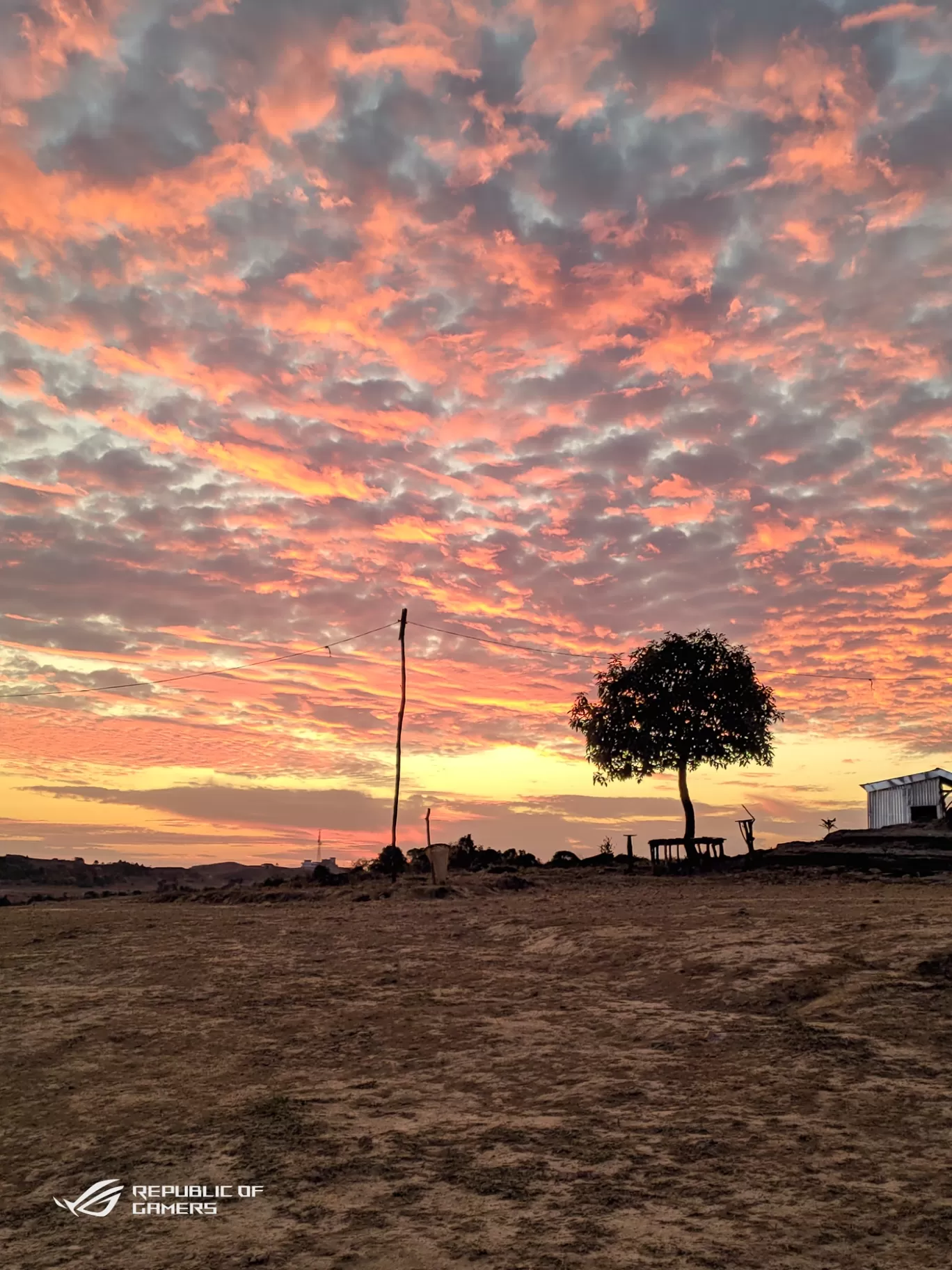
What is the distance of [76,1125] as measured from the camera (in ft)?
24.5

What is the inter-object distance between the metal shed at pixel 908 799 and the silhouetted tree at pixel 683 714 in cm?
858

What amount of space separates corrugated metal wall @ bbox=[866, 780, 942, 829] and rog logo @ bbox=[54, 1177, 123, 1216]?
45.7 metres

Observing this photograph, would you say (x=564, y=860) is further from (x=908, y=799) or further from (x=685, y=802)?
(x=908, y=799)

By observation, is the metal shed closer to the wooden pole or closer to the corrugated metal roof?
the corrugated metal roof

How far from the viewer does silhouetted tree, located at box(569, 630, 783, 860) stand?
4525 centimetres

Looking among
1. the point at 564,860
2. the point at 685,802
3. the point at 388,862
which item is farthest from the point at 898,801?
the point at 388,862

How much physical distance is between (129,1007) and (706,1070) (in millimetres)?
7581

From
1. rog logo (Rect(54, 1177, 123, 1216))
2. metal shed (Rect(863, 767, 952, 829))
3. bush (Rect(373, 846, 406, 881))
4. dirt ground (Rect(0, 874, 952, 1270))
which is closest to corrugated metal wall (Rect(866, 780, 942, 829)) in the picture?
metal shed (Rect(863, 767, 952, 829))

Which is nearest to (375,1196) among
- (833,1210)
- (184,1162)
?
(184,1162)

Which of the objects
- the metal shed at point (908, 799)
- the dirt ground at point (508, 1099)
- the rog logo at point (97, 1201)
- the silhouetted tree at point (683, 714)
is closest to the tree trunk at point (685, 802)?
the silhouetted tree at point (683, 714)

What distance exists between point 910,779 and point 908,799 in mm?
1095

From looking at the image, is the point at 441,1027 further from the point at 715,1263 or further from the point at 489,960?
the point at 715,1263

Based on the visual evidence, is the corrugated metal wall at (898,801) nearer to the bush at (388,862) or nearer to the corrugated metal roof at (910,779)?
the corrugated metal roof at (910,779)

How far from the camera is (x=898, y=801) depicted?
49.7 meters
